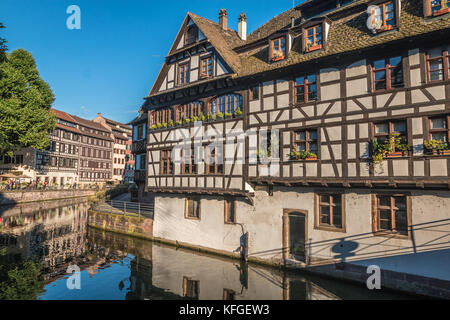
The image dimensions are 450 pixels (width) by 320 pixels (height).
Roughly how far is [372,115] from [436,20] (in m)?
4.22

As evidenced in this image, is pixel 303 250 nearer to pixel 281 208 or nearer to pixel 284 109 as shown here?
pixel 281 208

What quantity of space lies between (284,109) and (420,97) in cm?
588

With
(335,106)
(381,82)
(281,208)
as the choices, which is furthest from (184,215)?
(381,82)

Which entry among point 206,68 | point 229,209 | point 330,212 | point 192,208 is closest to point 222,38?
point 206,68

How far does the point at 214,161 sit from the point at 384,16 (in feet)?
36.4

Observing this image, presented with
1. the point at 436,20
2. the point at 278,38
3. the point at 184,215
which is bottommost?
the point at 184,215

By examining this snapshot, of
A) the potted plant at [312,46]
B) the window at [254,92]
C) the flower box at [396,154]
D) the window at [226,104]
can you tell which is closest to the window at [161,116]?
the window at [226,104]

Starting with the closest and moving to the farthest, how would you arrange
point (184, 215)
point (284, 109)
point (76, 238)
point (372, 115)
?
point (372, 115), point (284, 109), point (184, 215), point (76, 238)

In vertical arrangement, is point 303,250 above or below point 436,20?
below

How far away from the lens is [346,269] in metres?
13.7

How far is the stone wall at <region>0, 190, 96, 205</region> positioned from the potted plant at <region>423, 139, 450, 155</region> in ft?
151

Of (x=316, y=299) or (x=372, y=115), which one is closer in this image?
(x=316, y=299)

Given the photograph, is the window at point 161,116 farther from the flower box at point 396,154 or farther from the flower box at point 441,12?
the flower box at point 441,12
